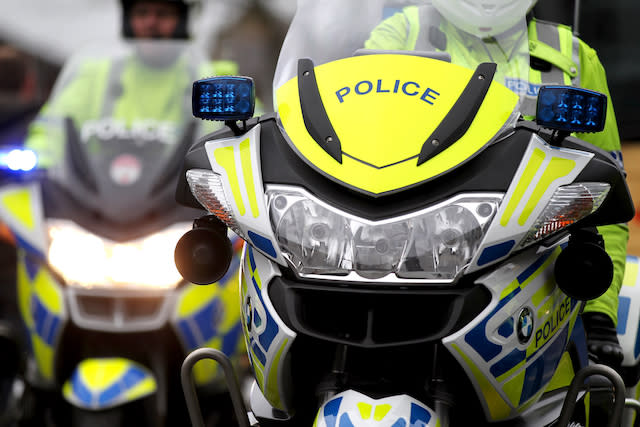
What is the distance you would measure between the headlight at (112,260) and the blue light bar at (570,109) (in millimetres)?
2013

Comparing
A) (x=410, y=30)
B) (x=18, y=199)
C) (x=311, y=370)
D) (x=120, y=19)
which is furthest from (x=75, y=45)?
(x=311, y=370)

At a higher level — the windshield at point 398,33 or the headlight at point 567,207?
the windshield at point 398,33

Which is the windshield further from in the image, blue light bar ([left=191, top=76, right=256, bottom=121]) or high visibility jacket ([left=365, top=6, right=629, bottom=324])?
blue light bar ([left=191, top=76, right=256, bottom=121])

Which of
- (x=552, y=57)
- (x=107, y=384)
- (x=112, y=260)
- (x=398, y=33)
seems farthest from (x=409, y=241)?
(x=112, y=260)

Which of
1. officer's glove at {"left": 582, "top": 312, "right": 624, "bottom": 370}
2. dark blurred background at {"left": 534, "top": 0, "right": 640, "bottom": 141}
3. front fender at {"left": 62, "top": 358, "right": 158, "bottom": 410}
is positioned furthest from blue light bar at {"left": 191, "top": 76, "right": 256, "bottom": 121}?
dark blurred background at {"left": 534, "top": 0, "right": 640, "bottom": 141}

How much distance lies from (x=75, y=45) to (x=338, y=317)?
3.69 m

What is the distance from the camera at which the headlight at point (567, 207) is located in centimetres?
207

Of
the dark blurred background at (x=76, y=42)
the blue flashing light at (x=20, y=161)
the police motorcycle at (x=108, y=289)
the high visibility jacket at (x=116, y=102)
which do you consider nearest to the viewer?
the police motorcycle at (x=108, y=289)

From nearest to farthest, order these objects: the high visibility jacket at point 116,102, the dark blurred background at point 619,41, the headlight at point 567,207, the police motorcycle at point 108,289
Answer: the headlight at point 567,207, the police motorcycle at point 108,289, the high visibility jacket at point 116,102, the dark blurred background at point 619,41

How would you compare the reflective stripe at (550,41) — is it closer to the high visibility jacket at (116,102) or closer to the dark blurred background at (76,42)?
the high visibility jacket at (116,102)

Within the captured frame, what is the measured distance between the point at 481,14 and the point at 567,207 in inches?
27.8

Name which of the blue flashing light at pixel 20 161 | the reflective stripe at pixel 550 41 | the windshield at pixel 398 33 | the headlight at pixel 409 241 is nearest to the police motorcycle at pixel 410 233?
the headlight at pixel 409 241

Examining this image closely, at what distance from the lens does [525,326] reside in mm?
2094

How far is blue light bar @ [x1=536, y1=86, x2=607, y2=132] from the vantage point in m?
2.12
